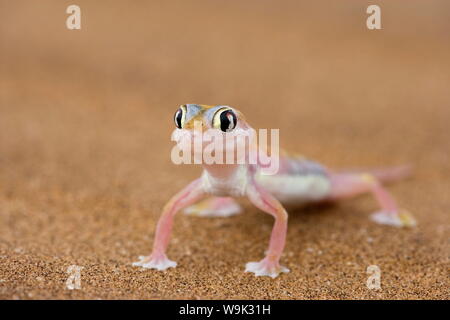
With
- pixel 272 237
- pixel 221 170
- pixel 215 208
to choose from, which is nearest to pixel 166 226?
pixel 221 170

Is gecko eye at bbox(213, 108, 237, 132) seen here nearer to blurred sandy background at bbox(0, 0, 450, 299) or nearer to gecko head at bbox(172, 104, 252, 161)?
gecko head at bbox(172, 104, 252, 161)

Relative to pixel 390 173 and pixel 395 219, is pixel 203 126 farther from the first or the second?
pixel 390 173

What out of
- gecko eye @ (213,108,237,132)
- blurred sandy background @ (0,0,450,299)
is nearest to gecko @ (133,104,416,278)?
gecko eye @ (213,108,237,132)

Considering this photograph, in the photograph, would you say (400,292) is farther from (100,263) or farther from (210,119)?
(100,263)

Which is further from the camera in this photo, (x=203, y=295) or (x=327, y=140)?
(x=327, y=140)

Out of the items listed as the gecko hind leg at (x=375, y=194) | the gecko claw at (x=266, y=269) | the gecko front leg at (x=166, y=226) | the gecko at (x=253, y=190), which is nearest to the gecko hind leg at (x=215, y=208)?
the gecko at (x=253, y=190)

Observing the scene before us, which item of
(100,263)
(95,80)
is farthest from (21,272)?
(95,80)
